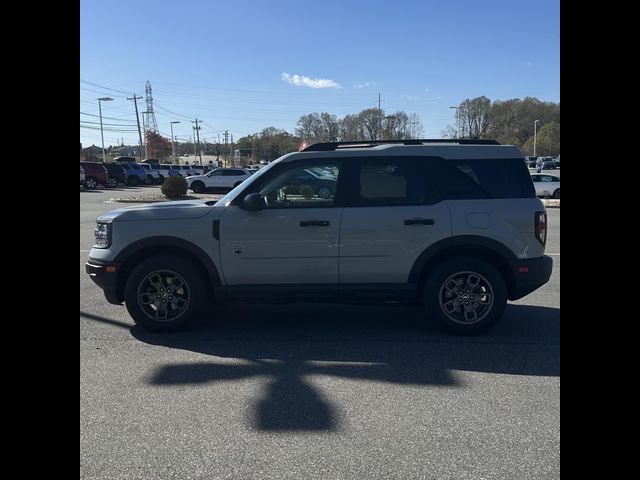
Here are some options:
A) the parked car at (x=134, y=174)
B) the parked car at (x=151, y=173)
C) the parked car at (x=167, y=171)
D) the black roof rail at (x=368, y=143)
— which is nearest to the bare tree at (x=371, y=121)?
the parked car at (x=167, y=171)

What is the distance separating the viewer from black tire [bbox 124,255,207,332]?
5.57 meters

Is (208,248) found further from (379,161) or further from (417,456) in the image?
(417,456)

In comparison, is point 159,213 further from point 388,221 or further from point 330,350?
point 388,221

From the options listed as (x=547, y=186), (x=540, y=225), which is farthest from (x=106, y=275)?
(x=547, y=186)

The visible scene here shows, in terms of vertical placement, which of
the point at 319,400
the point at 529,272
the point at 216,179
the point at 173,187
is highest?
the point at 216,179

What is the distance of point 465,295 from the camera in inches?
218

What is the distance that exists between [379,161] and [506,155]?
1322 millimetres

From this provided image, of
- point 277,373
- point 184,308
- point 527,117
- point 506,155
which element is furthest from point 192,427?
point 527,117

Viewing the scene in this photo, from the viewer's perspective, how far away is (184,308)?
5621 mm

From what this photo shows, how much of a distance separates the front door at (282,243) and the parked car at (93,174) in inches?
1368

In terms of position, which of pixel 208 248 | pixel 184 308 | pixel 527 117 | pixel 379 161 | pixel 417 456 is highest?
pixel 527 117

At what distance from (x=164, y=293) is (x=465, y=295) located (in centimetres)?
313
